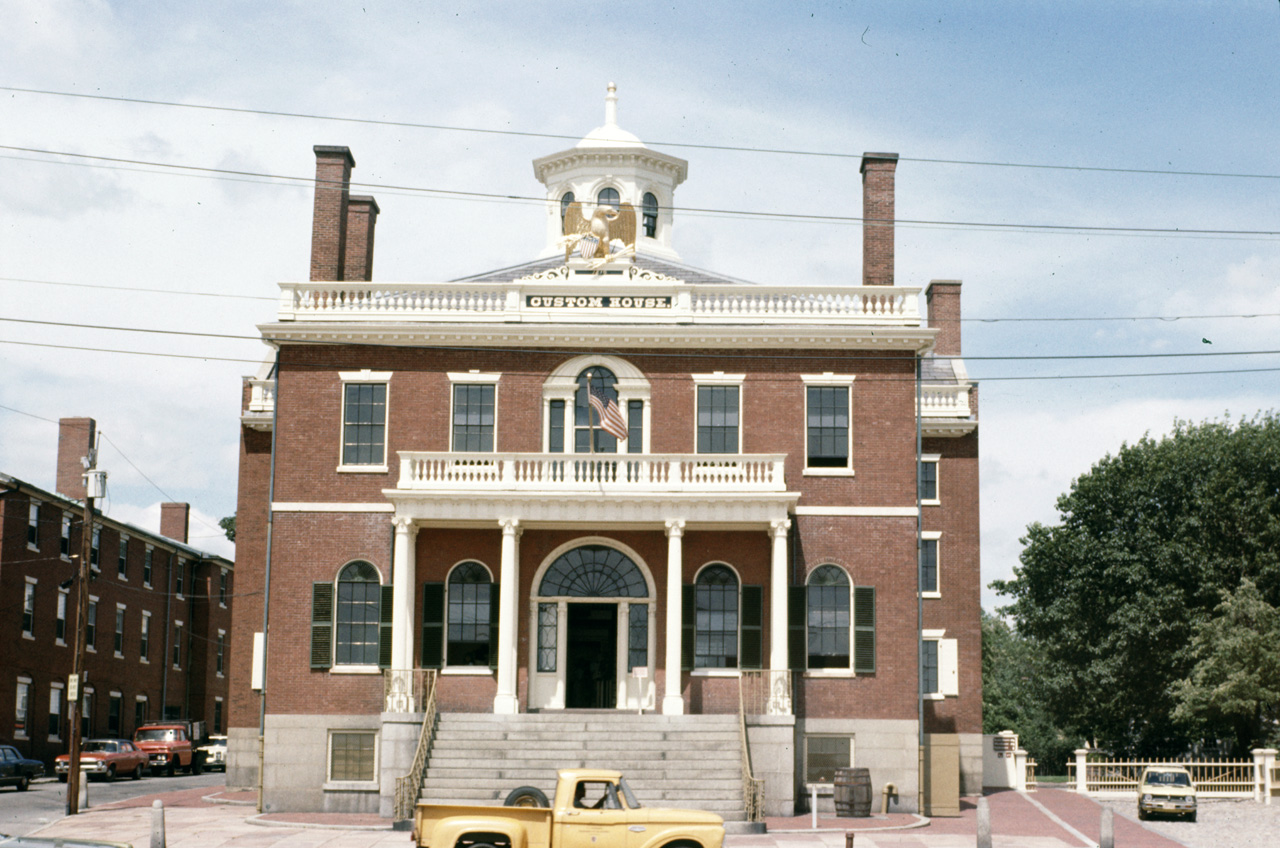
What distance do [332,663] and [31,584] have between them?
26.6m

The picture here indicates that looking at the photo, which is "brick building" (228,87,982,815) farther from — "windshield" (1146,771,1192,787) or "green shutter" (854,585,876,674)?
"windshield" (1146,771,1192,787)

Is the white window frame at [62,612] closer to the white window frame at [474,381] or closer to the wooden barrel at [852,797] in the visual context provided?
the white window frame at [474,381]

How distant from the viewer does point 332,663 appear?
1358 inches

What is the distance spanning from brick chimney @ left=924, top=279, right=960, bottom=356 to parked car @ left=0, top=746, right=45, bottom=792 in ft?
101

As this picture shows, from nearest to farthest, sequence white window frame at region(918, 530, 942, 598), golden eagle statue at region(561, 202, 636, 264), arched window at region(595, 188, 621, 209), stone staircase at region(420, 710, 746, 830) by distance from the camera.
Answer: stone staircase at region(420, 710, 746, 830) < golden eagle statue at region(561, 202, 636, 264) < white window frame at region(918, 530, 942, 598) < arched window at region(595, 188, 621, 209)

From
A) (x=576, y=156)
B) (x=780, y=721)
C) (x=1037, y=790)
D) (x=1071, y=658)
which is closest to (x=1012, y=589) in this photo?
(x=1071, y=658)

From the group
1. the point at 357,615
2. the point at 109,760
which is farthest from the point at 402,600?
the point at 109,760

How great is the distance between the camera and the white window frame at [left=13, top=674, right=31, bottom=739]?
5391cm

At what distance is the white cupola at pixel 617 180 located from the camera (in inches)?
1779

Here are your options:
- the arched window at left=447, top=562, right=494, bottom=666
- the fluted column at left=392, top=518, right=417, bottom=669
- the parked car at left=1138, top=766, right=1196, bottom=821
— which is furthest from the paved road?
the parked car at left=1138, top=766, right=1196, bottom=821

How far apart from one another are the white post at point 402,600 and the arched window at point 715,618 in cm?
658

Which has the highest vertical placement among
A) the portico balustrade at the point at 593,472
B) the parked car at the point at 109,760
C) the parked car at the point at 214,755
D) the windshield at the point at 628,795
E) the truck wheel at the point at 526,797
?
the portico balustrade at the point at 593,472

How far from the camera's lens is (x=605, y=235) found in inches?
1453

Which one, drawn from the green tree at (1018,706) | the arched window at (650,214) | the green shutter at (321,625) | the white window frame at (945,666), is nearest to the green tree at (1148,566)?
the green tree at (1018,706)
